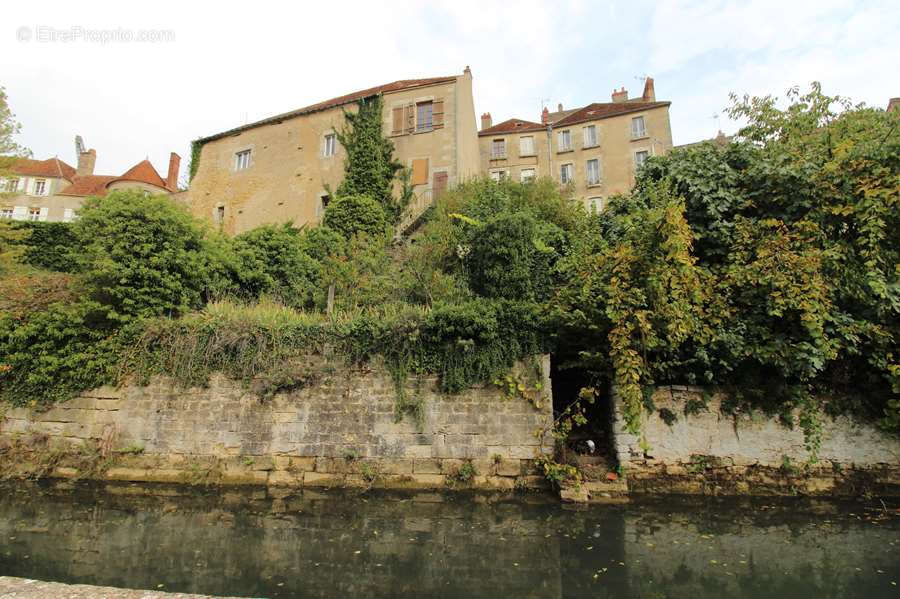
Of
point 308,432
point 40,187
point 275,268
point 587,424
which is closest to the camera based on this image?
point 308,432

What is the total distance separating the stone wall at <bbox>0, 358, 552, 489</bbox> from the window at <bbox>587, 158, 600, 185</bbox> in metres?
21.8

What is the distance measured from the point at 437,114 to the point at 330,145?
494 centimetres

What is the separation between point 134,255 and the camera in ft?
25.6

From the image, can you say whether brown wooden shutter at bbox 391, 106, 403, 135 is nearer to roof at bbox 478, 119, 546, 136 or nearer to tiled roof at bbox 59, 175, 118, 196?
roof at bbox 478, 119, 546, 136

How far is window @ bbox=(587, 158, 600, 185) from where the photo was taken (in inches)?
1022

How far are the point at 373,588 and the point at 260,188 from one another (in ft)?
64.7

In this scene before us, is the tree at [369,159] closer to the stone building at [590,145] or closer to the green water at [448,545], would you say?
the stone building at [590,145]

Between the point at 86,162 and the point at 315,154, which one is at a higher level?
the point at 86,162

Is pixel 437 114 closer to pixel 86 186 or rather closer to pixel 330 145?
pixel 330 145

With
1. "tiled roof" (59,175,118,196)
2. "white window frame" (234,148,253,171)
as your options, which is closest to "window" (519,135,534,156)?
"white window frame" (234,148,253,171)

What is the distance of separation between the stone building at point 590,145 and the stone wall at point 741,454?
19356 mm

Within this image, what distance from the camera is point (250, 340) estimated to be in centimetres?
769

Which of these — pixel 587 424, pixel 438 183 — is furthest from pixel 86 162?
pixel 587 424

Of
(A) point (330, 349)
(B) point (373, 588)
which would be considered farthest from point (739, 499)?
(A) point (330, 349)
